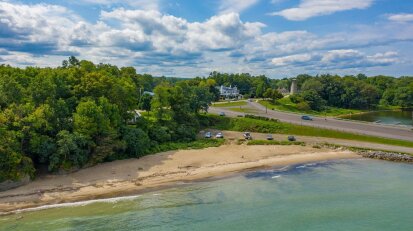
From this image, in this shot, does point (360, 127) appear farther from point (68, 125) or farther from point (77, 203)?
point (77, 203)

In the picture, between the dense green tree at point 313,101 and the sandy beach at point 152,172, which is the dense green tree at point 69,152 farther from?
the dense green tree at point 313,101

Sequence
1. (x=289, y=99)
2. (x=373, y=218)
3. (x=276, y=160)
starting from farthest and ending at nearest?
(x=289, y=99), (x=276, y=160), (x=373, y=218)

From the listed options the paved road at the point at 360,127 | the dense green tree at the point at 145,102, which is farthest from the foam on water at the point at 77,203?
the paved road at the point at 360,127

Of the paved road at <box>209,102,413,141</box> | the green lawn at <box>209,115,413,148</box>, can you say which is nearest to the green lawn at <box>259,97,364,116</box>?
the paved road at <box>209,102,413,141</box>

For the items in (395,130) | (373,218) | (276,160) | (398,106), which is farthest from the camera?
(398,106)

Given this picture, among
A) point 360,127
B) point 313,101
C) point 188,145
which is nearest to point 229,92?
point 313,101

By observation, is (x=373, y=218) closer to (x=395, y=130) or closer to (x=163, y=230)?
(x=163, y=230)

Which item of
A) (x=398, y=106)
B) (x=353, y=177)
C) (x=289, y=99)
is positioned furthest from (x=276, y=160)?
(x=398, y=106)
